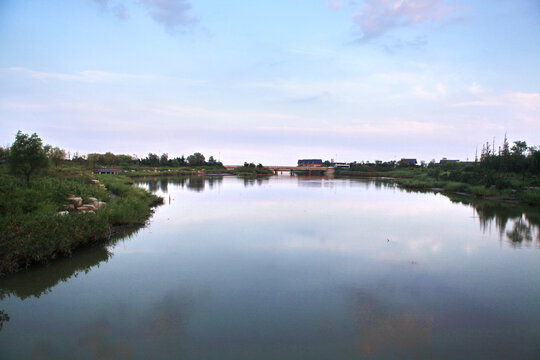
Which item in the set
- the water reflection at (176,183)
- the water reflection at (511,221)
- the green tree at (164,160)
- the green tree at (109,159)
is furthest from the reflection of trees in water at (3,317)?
the green tree at (164,160)

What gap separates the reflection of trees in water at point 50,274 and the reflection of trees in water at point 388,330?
7.68m

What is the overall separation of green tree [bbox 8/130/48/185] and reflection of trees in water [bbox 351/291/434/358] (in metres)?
15.5

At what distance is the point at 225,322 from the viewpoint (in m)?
6.61

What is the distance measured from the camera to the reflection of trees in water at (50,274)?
804cm

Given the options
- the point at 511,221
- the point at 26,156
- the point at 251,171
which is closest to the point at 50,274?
Answer: the point at 26,156

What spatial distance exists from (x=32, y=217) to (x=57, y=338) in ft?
19.6

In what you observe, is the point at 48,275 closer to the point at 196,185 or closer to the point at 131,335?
the point at 131,335

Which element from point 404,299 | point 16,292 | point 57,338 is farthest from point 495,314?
point 16,292

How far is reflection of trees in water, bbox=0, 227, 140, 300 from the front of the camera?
804 centimetres

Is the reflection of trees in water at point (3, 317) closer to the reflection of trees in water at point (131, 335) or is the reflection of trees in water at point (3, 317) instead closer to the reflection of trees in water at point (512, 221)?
the reflection of trees in water at point (131, 335)

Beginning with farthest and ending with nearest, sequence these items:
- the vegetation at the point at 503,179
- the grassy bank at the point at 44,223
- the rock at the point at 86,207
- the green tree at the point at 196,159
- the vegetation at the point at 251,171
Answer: the green tree at the point at 196,159 → the vegetation at the point at 251,171 → the vegetation at the point at 503,179 → the rock at the point at 86,207 → the grassy bank at the point at 44,223

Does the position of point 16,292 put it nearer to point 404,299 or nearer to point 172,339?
point 172,339

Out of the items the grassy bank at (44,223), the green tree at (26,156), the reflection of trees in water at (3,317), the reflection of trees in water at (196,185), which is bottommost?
the reflection of trees in water at (3,317)

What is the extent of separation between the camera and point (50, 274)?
910 cm
